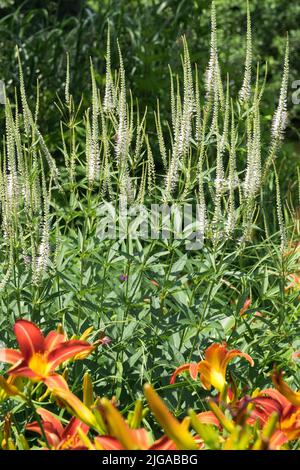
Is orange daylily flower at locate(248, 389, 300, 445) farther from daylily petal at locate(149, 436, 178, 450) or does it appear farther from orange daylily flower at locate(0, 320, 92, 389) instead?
orange daylily flower at locate(0, 320, 92, 389)

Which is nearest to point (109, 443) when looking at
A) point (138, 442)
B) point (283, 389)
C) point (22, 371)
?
point (138, 442)

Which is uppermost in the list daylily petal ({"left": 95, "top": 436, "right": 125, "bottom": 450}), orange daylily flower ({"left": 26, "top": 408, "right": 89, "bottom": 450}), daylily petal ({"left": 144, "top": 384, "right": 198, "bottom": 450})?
daylily petal ({"left": 144, "top": 384, "right": 198, "bottom": 450})

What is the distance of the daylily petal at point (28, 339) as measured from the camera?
1.72m

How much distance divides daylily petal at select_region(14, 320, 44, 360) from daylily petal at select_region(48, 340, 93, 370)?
0.03 m

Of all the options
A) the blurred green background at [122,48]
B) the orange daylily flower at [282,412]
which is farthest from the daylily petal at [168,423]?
the blurred green background at [122,48]

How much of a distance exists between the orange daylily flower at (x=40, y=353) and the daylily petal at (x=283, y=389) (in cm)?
40

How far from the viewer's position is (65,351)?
1758 mm

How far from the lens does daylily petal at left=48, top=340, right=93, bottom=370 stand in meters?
1.74

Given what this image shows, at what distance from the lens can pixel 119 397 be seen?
2.44m

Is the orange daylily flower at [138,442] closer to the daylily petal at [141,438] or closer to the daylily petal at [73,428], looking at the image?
the daylily petal at [141,438]

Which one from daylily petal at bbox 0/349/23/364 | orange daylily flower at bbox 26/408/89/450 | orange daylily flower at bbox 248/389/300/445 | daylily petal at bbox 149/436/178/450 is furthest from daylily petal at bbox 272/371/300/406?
daylily petal at bbox 0/349/23/364

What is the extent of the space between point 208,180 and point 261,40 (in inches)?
426
